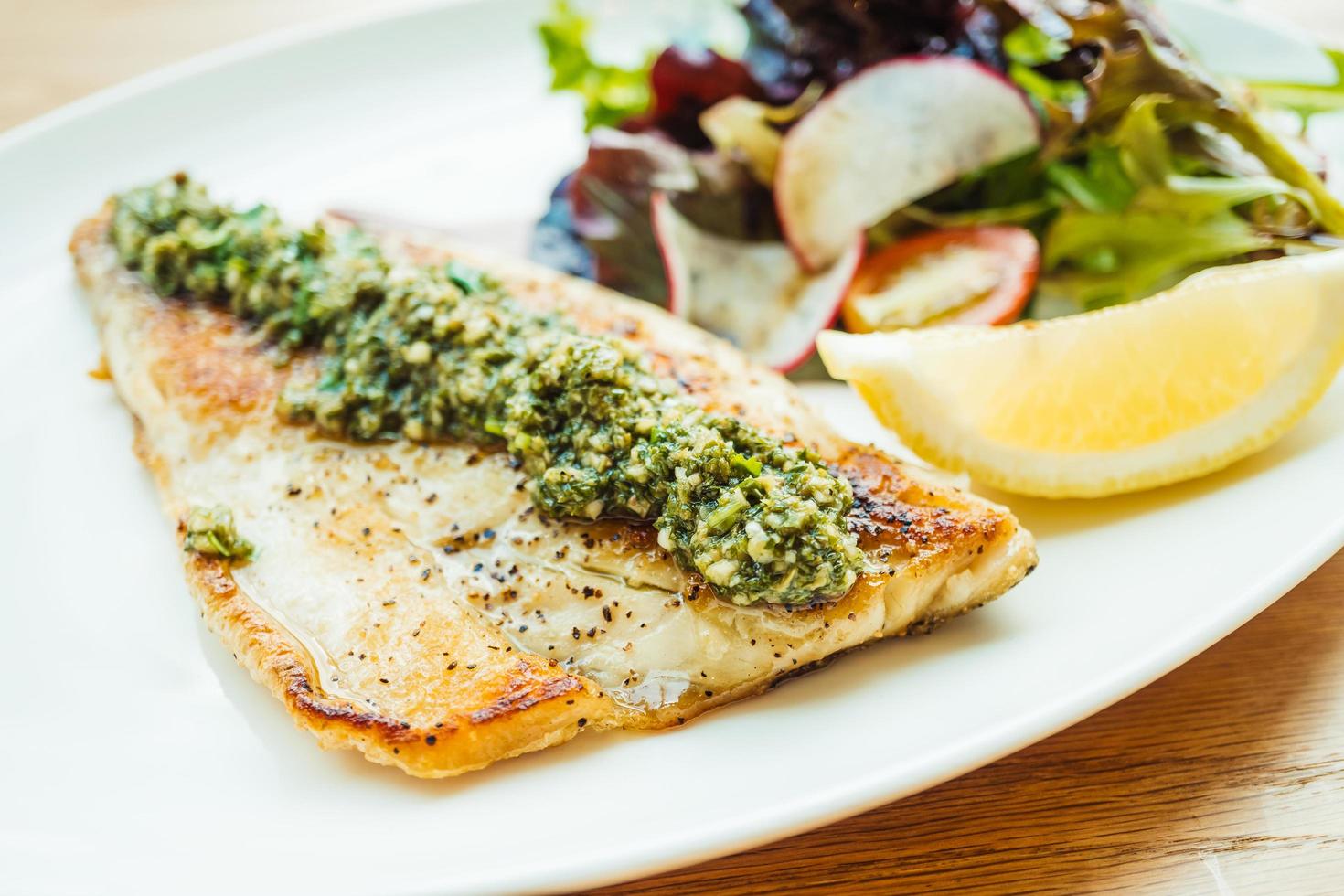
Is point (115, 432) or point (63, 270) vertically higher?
point (63, 270)

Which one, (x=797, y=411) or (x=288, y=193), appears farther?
(x=288, y=193)

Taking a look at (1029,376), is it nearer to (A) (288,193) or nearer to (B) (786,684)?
(B) (786,684)

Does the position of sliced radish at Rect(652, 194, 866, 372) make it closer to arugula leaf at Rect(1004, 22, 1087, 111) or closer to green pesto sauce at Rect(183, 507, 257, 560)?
arugula leaf at Rect(1004, 22, 1087, 111)

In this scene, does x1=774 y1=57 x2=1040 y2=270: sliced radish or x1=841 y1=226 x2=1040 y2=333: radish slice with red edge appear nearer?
x1=841 y1=226 x2=1040 y2=333: radish slice with red edge

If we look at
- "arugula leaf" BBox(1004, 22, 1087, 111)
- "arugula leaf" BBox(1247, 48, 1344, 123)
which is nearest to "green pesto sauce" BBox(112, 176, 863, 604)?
"arugula leaf" BBox(1004, 22, 1087, 111)

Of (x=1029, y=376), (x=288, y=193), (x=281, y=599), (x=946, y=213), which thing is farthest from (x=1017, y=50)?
(x=281, y=599)

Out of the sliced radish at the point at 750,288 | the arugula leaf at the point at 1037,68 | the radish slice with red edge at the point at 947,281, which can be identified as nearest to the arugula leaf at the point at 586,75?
the sliced radish at the point at 750,288

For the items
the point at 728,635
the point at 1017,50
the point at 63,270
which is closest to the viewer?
the point at 728,635
